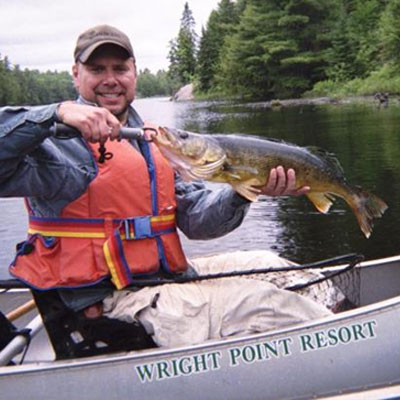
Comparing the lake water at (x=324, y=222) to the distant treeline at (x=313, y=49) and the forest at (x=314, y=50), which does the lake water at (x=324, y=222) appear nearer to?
the forest at (x=314, y=50)

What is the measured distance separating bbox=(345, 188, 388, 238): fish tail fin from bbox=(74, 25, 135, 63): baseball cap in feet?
5.00

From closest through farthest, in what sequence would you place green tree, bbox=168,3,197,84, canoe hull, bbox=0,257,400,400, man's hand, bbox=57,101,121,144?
man's hand, bbox=57,101,121,144 < canoe hull, bbox=0,257,400,400 < green tree, bbox=168,3,197,84

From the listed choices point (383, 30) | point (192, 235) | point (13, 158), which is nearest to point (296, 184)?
point (192, 235)

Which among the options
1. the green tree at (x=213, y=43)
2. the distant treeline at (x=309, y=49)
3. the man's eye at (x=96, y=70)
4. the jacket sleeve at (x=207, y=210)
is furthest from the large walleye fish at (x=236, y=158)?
the green tree at (x=213, y=43)

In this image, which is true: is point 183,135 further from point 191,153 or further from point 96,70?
point 96,70

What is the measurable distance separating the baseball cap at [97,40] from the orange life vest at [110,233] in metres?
0.53

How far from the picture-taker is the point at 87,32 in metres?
3.54

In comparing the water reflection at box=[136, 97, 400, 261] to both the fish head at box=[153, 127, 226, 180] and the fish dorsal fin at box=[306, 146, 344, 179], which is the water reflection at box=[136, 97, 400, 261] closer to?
the fish dorsal fin at box=[306, 146, 344, 179]

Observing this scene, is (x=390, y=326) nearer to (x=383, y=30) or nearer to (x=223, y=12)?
(x=383, y=30)

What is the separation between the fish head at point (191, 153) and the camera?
3.19 meters

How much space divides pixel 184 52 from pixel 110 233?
9434 centimetres

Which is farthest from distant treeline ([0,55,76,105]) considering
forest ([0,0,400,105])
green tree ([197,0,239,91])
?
forest ([0,0,400,105])

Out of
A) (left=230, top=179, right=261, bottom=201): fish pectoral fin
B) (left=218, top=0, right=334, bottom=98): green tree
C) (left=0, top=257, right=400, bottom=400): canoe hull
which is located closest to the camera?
(left=0, top=257, right=400, bottom=400): canoe hull

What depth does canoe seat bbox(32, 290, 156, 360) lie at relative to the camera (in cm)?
325
